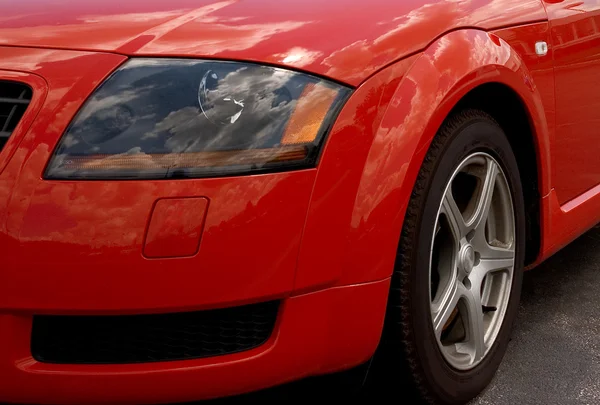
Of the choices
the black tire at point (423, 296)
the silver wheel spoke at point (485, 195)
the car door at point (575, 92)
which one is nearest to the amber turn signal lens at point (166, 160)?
the black tire at point (423, 296)

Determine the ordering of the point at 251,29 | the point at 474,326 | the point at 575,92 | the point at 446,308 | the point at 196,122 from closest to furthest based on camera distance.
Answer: the point at 196,122 < the point at 251,29 < the point at 446,308 < the point at 474,326 < the point at 575,92

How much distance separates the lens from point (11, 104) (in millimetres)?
1971

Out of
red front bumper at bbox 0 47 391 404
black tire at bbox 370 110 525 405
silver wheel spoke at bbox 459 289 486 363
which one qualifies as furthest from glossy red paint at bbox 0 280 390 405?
silver wheel spoke at bbox 459 289 486 363

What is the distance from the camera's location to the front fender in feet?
6.41

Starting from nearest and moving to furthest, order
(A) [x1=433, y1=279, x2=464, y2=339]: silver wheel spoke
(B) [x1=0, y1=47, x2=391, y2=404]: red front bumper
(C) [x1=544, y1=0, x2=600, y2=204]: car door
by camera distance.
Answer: (B) [x1=0, y1=47, x2=391, y2=404]: red front bumper, (A) [x1=433, y1=279, x2=464, y2=339]: silver wheel spoke, (C) [x1=544, y1=0, x2=600, y2=204]: car door

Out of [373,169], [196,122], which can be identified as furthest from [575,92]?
[196,122]

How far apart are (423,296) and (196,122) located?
2.41ft

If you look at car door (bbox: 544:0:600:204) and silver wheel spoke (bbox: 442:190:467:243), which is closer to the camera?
silver wheel spoke (bbox: 442:190:467:243)

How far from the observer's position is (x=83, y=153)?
6.19 feet

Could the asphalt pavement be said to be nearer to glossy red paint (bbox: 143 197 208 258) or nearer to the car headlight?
glossy red paint (bbox: 143 197 208 258)

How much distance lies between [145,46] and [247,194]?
1.43 feet

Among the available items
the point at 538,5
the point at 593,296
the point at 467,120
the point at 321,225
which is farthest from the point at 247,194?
the point at 593,296

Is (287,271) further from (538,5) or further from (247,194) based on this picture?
(538,5)

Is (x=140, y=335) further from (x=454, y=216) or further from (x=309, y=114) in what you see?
(x=454, y=216)
